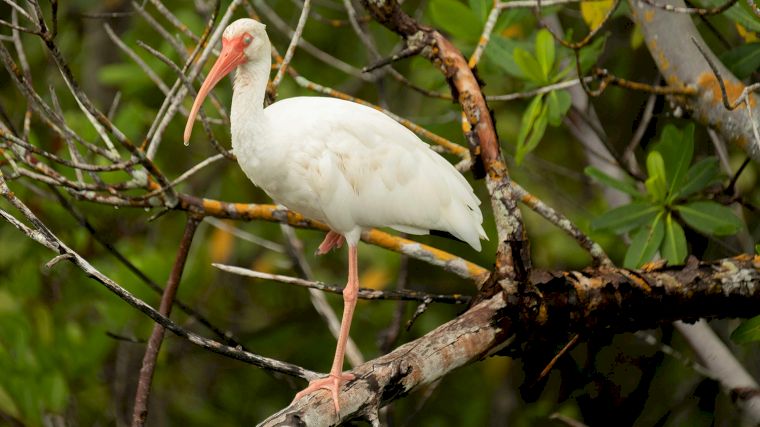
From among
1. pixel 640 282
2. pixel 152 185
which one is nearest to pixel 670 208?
pixel 640 282

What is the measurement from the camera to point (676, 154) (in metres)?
4.22

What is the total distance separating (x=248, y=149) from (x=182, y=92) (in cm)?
34

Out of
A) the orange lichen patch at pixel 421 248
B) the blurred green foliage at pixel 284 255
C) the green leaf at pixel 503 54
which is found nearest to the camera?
the orange lichen patch at pixel 421 248

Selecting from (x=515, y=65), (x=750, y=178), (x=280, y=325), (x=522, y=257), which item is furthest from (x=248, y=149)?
(x=750, y=178)

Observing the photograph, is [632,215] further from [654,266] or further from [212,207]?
[212,207]

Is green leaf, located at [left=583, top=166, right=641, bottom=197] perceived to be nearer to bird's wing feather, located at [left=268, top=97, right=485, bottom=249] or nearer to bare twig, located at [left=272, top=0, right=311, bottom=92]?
bird's wing feather, located at [left=268, top=97, right=485, bottom=249]

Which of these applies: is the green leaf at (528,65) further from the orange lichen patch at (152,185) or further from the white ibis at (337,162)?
the orange lichen patch at (152,185)

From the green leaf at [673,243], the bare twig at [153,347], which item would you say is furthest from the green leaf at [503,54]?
the bare twig at [153,347]

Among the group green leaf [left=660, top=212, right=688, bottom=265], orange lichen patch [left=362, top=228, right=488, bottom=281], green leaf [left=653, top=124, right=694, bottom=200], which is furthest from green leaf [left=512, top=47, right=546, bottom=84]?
orange lichen patch [left=362, top=228, right=488, bottom=281]

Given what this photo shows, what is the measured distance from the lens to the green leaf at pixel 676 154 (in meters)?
4.19

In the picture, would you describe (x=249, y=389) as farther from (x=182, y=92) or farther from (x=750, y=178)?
(x=182, y=92)

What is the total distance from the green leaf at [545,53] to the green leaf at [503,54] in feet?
0.43

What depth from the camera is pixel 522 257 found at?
134 inches

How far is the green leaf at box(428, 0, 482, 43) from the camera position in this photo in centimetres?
472
